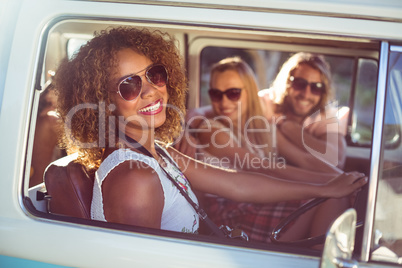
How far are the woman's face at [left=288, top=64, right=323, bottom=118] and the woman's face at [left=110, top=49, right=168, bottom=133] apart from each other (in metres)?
1.91

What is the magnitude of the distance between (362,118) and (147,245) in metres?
3.08

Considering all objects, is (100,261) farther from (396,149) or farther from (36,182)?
(396,149)

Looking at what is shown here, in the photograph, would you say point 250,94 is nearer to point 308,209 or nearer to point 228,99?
point 228,99

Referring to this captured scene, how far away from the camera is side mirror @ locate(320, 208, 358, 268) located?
3.36ft

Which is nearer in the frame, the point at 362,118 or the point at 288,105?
the point at 288,105

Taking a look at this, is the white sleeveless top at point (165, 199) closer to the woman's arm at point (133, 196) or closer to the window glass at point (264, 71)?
the woman's arm at point (133, 196)

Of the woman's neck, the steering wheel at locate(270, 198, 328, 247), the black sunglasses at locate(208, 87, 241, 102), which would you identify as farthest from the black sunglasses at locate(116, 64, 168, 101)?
the black sunglasses at locate(208, 87, 241, 102)

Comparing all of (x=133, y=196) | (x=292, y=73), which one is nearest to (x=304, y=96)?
(x=292, y=73)

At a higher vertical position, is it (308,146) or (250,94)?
(250,94)

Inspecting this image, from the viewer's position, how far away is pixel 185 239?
1345 mm

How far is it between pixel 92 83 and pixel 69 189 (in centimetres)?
44

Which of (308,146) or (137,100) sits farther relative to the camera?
(308,146)

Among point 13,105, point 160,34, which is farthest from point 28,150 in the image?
point 160,34

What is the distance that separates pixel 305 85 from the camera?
11.3 ft
